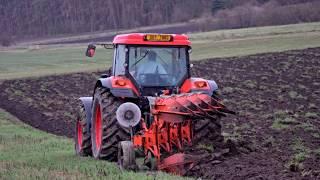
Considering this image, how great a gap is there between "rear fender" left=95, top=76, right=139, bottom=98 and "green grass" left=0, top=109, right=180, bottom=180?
1.13 m

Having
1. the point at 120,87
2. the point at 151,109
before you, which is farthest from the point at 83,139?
the point at 151,109

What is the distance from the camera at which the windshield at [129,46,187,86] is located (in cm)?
1083

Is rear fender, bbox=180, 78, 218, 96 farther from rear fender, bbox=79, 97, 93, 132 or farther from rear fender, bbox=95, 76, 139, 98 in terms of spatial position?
rear fender, bbox=79, 97, 93, 132

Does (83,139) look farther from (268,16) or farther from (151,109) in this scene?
(268,16)

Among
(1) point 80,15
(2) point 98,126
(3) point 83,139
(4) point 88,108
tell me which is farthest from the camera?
(1) point 80,15

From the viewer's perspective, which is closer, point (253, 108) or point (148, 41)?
point (148, 41)

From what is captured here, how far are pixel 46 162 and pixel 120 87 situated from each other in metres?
1.73

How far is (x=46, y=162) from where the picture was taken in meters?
10.5

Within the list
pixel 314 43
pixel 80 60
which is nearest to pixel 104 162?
pixel 314 43

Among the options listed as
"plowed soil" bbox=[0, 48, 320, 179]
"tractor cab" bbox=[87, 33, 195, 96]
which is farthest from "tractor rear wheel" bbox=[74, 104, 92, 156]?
"plowed soil" bbox=[0, 48, 320, 179]

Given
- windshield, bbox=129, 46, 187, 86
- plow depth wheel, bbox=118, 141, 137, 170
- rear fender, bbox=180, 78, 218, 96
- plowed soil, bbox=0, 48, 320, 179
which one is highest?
windshield, bbox=129, 46, 187, 86

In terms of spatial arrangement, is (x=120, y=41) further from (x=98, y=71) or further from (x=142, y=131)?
(x=98, y=71)

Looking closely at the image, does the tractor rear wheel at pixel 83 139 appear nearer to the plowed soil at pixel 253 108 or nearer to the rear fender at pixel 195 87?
the rear fender at pixel 195 87

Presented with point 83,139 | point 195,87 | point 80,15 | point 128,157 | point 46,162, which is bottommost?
point 46,162
